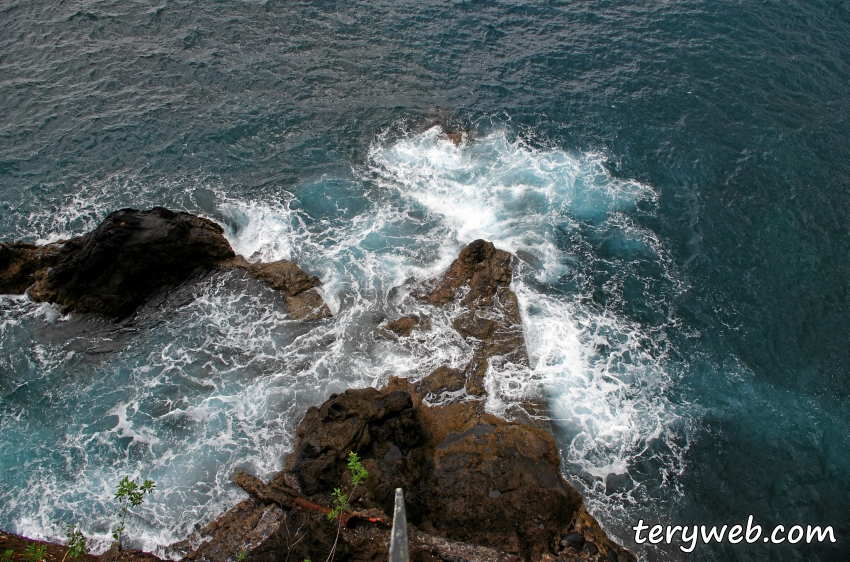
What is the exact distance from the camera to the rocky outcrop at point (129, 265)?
25203 mm

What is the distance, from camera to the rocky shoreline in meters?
17.6

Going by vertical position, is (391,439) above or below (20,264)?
below

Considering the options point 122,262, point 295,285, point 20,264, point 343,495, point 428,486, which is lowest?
point 428,486

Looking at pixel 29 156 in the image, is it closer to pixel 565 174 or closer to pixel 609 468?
pixel 565 174

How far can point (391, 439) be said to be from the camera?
20453 mm

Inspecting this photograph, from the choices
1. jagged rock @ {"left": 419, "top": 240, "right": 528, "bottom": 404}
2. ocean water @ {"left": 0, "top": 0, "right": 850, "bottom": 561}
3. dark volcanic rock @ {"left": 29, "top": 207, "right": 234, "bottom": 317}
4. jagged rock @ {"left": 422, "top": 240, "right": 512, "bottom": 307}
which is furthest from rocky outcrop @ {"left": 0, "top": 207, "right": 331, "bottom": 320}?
jagged rock @ {"left": 419, "top": 240, "right": 528, "bottom": 404}

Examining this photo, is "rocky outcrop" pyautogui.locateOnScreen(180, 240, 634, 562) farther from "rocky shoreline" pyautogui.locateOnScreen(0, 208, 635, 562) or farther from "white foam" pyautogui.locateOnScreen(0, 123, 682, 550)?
"white foam" pyautogui.locateOnScreen(0, 123, 682, 550)

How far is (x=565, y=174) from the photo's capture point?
3256 centimetres

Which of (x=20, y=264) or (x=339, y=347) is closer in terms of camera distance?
(x=339, y=347)

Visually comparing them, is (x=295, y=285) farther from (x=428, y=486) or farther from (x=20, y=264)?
(x=20, y=264)

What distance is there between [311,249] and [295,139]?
959 centimetres

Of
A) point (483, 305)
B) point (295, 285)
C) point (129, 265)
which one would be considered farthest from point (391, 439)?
point (129, 265)

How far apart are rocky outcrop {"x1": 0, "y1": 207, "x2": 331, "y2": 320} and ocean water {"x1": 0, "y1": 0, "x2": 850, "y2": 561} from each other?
0.93m

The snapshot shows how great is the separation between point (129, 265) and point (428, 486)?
17502 mm
